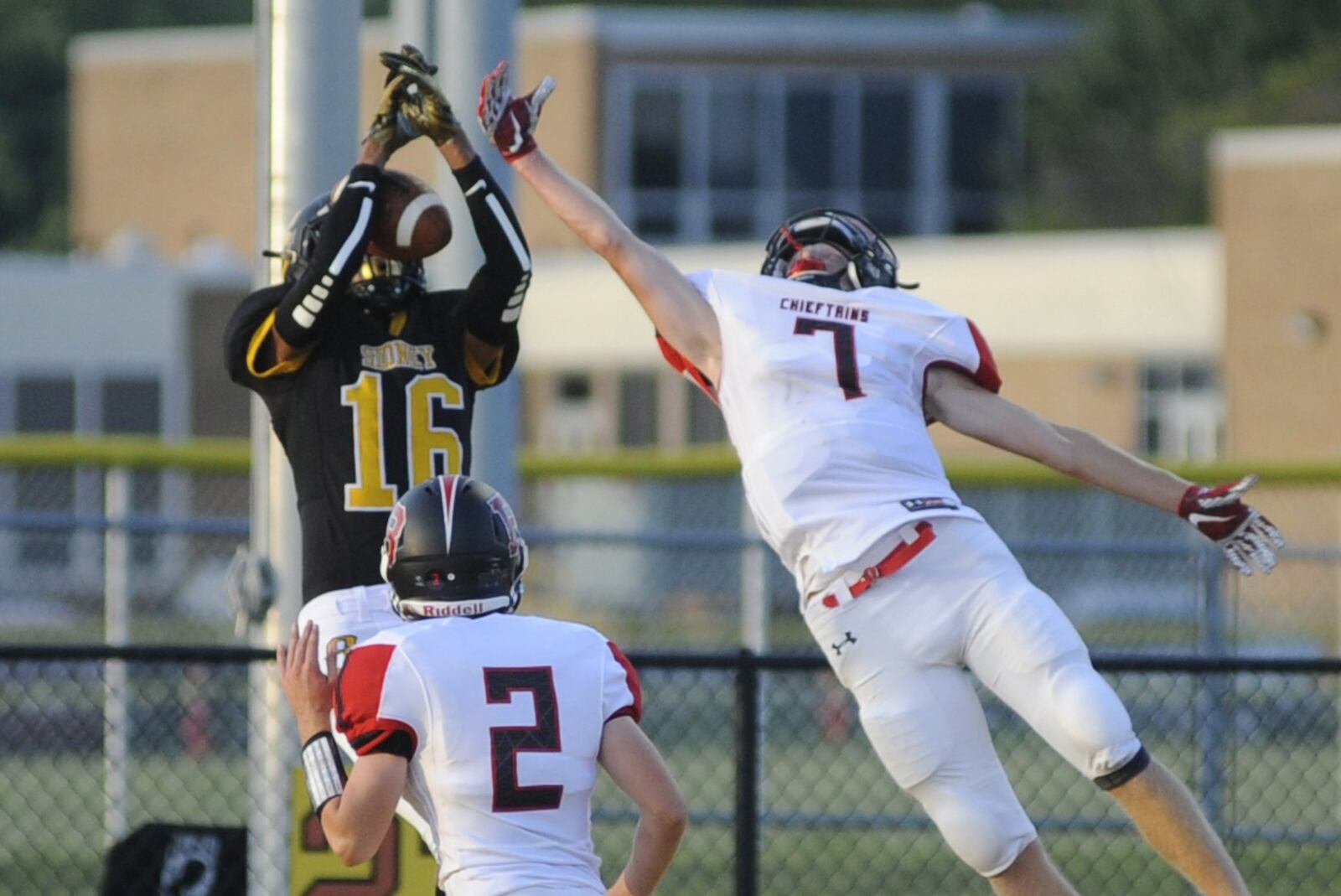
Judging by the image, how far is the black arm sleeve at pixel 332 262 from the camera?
5.62 m

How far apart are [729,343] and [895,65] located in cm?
4144

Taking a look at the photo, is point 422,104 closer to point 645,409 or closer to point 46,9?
point 645,409

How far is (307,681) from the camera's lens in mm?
4605

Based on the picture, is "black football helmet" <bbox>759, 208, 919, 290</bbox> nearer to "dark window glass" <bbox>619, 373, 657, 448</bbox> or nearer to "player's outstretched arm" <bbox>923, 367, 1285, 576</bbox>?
"player's outstretched arm" <bbox>923, 367, 1285, 576</bbox>

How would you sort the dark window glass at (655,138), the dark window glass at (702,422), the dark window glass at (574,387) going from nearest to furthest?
the dark window glass at (702,422) → the dark window glass at (574,387) → the dark window glass at (655,138)

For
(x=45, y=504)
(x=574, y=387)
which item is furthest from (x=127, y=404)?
(x=45, y=504)

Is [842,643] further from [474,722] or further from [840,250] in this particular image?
[474,722]

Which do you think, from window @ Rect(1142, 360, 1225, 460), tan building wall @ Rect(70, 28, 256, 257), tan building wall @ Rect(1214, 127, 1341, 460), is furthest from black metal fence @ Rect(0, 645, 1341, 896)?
tan building wall @ Rect(70, 28, 256, 257)

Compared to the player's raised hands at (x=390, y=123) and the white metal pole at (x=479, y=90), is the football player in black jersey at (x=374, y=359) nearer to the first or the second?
the player's raised hands at (x=390, y=123)

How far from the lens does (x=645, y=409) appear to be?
3694cm

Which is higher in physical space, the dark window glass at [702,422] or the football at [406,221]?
the football at [406,221]

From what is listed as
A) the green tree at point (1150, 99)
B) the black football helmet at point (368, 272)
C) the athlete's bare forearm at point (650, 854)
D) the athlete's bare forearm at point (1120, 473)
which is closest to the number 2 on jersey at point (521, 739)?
the athlete's bare forearm at point (650, 854)

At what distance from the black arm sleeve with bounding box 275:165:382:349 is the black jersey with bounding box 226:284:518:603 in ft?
0.26

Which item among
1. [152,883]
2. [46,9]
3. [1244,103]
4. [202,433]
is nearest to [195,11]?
[46,9]
